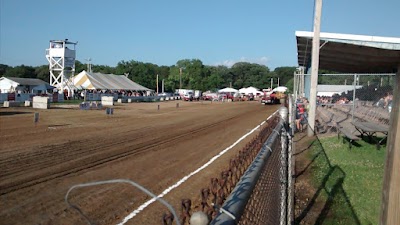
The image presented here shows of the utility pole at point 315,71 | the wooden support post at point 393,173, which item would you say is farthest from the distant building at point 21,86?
the wooden support post at point 393,173

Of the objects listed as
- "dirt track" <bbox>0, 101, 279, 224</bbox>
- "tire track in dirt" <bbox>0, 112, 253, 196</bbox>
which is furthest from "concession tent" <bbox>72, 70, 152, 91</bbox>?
"tire track in dirt" <bbox>0, 112, 253, 196</bbox>

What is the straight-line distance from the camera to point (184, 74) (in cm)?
14800

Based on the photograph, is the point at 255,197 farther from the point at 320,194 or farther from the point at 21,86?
the point at 21,86

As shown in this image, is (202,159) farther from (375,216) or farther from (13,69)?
(13,69)

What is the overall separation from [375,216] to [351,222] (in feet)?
1.63

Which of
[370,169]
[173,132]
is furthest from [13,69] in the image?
[370,169]

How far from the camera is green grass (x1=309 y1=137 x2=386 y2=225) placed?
7012 mm

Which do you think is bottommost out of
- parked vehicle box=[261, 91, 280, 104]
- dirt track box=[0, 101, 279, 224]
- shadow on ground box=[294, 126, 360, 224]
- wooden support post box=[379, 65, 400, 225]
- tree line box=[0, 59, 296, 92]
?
dirt track box=[0, 101, 279, 224]

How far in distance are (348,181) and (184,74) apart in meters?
140

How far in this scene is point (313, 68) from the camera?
17875 millimetres

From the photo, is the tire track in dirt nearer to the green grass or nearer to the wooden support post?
the green grass

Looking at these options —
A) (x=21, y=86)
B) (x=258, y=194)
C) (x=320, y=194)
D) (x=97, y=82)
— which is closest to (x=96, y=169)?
(x=320, y=194)

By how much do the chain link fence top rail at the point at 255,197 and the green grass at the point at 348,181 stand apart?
2.80 meters

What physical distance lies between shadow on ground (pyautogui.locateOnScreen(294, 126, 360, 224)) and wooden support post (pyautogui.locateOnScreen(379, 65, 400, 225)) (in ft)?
17.3
